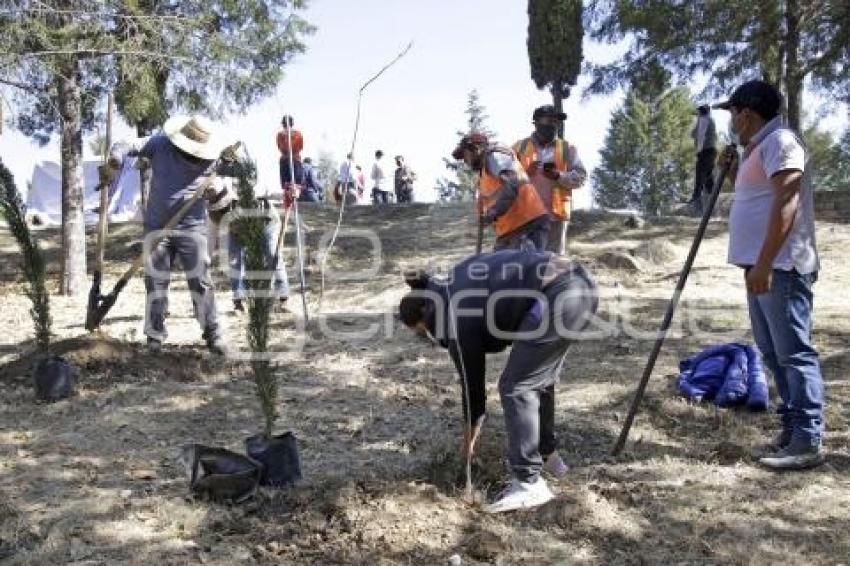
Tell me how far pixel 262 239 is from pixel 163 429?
1552 mm

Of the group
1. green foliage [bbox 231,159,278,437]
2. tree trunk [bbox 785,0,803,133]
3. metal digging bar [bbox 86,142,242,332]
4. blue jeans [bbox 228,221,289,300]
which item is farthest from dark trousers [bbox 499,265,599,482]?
tree trunk [bbox 785,0,803,133]

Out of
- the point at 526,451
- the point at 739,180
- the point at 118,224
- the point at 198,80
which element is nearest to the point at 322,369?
the point at 526,451

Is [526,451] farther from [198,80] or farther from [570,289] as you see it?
[198,80]

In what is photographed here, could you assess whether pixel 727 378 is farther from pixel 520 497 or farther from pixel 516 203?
pixel 520 497

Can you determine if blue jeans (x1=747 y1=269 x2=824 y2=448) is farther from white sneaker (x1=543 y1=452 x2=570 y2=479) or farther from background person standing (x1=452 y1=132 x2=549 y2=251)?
background person standing (x1=452 y1=132 x2=549 y2=251)

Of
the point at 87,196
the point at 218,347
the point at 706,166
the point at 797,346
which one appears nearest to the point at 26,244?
the point at 218,347

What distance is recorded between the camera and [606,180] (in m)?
43.7

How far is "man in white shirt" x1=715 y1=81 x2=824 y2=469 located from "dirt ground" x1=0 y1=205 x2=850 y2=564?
12.3 inches

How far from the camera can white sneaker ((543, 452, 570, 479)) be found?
4004 mm

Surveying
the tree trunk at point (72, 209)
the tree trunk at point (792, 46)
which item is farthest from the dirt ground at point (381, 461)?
the tree trunk at point (792, 46)

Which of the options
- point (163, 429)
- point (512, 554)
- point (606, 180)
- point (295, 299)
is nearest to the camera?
point (512, 554)

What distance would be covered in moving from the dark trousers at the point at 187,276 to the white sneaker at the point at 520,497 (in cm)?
333

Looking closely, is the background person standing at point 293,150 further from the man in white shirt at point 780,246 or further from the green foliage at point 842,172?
the green foliage at point 842,172

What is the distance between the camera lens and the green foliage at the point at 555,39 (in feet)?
62.3
